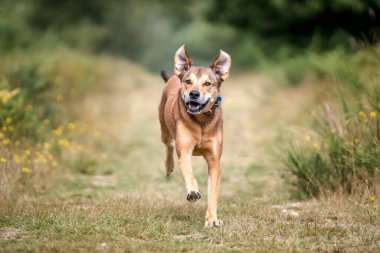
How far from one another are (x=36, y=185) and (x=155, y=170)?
111 inches

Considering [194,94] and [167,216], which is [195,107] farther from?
[167,216]

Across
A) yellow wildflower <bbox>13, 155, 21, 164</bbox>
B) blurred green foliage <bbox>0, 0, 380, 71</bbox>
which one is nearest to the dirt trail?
yellow wildflower <bbox>13, 155, 21, 164</bbox>

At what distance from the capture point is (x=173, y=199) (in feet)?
23.8

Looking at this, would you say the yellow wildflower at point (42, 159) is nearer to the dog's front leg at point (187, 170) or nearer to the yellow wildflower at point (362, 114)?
the dog's front leg at point (187, 170)

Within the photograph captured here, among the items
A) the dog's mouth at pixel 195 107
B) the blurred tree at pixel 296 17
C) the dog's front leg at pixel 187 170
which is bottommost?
the dog's front leg at pixel 187 170

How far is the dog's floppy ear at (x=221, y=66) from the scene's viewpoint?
6.36 m

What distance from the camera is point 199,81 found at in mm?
6012

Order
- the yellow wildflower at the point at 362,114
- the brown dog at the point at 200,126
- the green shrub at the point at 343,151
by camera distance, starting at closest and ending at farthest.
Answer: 1. the brown dog at the point at 200,126
2. the green shrub at the point at 343,151
3. the yellow wildflower at the point at 362,114

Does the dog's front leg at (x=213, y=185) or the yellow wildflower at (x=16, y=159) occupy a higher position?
the yellow wildflower at (x=16, y=159)

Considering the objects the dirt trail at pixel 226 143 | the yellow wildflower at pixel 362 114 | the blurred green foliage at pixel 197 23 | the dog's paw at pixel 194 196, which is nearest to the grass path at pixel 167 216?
the dirt trail at pixel 226 143

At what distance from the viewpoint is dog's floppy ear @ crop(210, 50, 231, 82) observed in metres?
6.36

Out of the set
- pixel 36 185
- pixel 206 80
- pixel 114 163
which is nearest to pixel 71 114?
pixel 114 163

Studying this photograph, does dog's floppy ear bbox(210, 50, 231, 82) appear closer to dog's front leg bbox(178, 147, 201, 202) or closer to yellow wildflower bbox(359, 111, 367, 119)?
dog's front leg bbox(178, 147, 201, 202)

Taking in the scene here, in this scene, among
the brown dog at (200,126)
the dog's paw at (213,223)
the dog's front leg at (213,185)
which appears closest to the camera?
the dog's paw at (213,223)
